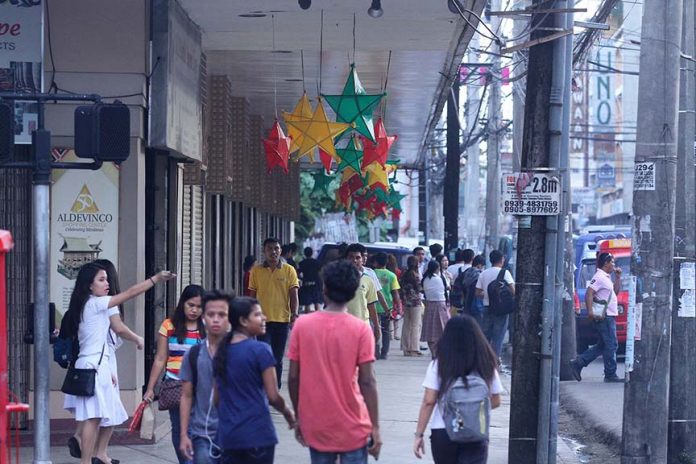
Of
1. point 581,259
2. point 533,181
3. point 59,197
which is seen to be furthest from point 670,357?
point 581,259

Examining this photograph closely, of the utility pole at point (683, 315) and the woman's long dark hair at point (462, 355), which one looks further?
the utility pole at point (683, 315)

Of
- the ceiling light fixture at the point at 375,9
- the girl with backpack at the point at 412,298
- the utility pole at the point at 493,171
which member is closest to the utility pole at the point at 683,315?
the ceiling light fixture at the point at 375,9

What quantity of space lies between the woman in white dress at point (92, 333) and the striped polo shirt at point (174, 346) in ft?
3.12

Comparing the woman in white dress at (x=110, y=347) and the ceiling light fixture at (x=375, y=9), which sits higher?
the ceiling light fixture at (x=375, y=9)

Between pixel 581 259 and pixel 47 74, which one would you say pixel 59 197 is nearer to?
pixel 47 74

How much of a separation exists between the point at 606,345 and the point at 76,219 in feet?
28.3

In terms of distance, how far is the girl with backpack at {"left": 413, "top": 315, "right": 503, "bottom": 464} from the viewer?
7.11m

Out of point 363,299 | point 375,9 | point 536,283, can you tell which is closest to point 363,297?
point 363,299

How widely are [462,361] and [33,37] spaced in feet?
19.6

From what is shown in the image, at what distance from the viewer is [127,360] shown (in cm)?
1197

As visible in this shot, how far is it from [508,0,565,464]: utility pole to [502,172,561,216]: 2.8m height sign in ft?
0.30

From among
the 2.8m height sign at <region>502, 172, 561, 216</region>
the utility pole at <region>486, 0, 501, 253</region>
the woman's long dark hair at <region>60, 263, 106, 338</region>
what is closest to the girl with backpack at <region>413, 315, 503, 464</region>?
the 2.8m height sign at <region>502, 172, 561, 216</region>

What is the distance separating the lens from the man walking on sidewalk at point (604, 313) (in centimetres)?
1739

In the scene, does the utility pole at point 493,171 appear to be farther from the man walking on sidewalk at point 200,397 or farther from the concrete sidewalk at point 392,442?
the man walking on sidewalk at point 200,397
